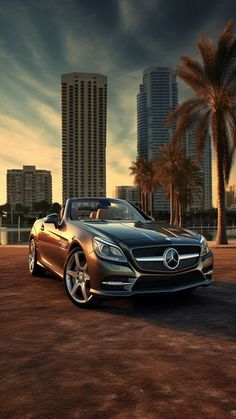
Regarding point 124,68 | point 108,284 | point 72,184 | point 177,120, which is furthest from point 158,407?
point 72,184

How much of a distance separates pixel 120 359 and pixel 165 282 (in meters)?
1.77

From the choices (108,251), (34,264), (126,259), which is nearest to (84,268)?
(108,251)

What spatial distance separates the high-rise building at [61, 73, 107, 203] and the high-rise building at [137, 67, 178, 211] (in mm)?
16980

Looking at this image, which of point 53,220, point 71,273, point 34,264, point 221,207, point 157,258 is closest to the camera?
point 157,258

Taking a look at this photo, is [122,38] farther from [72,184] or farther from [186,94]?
[72,184]

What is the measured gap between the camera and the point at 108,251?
16.8 ft


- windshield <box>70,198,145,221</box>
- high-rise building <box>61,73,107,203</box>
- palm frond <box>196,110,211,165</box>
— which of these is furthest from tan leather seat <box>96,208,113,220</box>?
high-rise building <box>61,73,107,203</box>

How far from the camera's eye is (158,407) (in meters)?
2.54

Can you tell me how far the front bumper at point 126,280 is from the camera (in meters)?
4.95

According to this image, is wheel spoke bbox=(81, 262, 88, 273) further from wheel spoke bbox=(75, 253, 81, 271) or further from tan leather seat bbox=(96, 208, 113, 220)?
tan leather seat bbox=(96, 208, 113, 220)

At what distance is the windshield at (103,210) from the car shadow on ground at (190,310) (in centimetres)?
143

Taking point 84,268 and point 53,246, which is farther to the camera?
point 53,246

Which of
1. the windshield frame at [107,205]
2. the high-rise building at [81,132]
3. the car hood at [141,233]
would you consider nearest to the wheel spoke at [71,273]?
the car hood at [141,233]

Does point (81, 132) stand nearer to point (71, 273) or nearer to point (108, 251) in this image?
point (71, 273)
